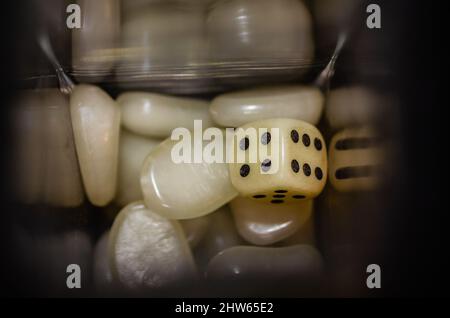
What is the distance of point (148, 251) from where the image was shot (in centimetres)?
49

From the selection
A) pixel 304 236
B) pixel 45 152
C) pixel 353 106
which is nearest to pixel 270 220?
pixel 304 236

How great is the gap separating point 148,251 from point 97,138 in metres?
0.13

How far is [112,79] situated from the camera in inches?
20.4

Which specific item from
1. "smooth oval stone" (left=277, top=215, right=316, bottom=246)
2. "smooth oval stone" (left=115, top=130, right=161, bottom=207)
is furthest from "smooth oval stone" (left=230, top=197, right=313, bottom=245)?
"smooth oval stone" (left=115, top=130, right=161, bottom=207)

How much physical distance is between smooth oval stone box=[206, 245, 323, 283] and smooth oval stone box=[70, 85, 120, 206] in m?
0.15

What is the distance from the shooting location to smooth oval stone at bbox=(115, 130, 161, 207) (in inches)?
20.2

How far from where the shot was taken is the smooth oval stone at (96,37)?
0.51m

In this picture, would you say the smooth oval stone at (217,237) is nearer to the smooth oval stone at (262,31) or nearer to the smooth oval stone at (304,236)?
the smooth oval stone at (304,236)

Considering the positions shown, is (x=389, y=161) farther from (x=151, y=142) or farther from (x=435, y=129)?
(x=151, y=142)

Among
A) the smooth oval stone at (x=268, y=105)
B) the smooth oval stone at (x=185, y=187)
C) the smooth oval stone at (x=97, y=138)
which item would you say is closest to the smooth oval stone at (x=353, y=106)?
the smooth oval stone at (x=268, y=105)

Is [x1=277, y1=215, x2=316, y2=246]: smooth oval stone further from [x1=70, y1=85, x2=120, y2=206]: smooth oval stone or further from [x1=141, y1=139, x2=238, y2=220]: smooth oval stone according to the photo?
[x1=70, y1=85, x2=120, y2=206]: smooth oval stone
